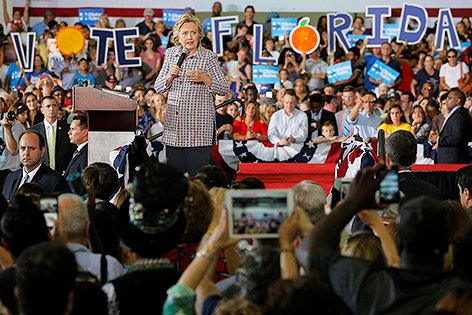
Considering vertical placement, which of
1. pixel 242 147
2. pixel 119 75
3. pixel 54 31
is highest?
pixel 54 31

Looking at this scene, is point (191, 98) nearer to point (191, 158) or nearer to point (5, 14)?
point (191, 158)

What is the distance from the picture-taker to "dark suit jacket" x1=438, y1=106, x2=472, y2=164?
7.72 m

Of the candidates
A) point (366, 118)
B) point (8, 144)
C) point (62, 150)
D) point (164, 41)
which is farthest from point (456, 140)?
point (164, 41)

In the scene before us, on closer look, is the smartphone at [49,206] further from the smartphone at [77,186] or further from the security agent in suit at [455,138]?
the security agent in suit at [455,138]

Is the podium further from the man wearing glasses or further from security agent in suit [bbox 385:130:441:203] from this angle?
the man wearing glasses

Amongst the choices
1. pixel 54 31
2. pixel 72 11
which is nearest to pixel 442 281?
pixel 54 31

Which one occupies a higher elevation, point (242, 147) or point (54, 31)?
point (54, 31)

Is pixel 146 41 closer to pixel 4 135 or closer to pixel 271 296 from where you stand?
pixel 4 135

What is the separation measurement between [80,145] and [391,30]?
907 cm

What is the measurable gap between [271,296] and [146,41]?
11.5 meters

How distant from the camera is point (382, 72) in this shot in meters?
11.6

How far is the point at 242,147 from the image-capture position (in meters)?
7.25

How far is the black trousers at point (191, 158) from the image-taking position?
516 centimetres

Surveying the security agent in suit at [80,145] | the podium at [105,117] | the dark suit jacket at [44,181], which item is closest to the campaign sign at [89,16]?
the security agent in suit at [80,145]
